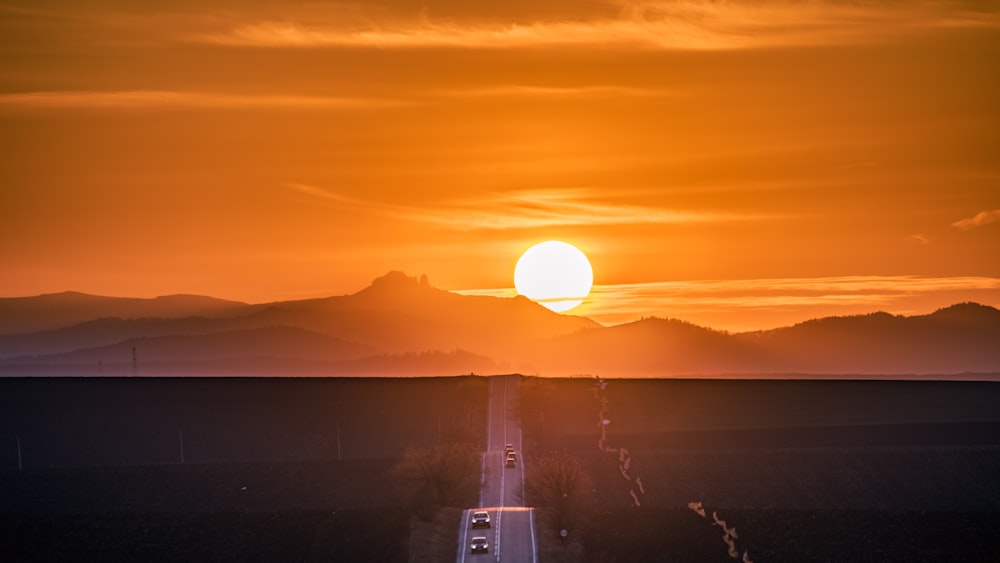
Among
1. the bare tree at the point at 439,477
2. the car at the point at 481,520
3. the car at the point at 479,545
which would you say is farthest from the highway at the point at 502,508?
the bare tree at the point at 439,477

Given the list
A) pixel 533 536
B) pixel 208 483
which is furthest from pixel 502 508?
pixel 208 483

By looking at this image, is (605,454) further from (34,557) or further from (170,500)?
(34,557)

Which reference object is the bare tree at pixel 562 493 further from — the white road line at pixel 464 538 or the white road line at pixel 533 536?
the white road line at pixel 464 538

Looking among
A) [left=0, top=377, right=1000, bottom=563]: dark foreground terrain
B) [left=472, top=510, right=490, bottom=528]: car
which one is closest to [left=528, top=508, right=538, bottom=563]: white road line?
[left=0, top=377, right=1000, bottom=563]: dark foreground terrain

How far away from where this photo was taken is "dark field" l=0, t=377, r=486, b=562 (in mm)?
125375

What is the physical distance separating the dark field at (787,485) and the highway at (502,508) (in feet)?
8.60

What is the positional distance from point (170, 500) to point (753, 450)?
210 feet

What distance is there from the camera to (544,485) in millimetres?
134875

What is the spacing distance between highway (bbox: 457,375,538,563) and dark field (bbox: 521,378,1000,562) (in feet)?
8.60

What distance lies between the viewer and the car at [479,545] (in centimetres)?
11642

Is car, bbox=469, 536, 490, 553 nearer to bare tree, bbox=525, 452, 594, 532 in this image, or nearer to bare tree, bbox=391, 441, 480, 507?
bare tree, bbox=525, 452, 594, 532

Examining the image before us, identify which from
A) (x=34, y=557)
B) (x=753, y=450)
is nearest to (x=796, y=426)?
(x=753, y=450)

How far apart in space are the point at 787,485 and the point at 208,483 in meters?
58.1

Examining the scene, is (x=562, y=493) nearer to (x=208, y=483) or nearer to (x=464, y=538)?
(x=464, y=538)
